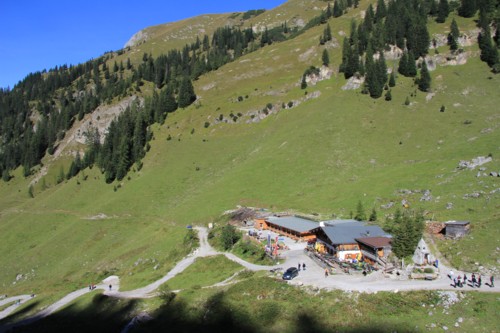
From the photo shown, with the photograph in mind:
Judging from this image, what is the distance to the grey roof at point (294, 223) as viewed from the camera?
59994 millimetres

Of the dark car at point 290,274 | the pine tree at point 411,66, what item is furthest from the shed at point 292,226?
the pine tree at point 411,66

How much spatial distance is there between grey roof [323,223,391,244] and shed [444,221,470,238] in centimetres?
735

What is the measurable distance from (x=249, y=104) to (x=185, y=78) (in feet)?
131

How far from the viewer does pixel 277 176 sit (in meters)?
93.9

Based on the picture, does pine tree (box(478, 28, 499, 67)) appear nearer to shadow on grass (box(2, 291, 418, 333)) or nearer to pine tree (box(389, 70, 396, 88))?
pine tree (box(389, 70, 396, 88))

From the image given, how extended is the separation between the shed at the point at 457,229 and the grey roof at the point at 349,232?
7353mm

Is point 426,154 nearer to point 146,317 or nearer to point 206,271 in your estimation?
point 206,271

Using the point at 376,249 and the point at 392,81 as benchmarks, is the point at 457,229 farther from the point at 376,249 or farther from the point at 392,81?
the point at 392,81

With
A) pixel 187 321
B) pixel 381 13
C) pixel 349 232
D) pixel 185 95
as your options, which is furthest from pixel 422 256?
pixel 381 13

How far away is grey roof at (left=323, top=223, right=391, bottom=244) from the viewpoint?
49.4 meters

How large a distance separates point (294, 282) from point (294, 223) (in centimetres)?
2550

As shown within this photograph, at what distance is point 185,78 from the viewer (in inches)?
6447

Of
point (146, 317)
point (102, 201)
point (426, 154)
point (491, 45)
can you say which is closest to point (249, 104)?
point (102, 201)

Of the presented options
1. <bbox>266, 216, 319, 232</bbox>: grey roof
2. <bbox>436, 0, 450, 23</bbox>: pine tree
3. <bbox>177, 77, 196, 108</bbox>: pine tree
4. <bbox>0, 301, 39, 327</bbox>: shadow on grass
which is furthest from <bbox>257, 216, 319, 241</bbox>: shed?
<bbox>436, 0, 450, 23</bbox>: pine tree
